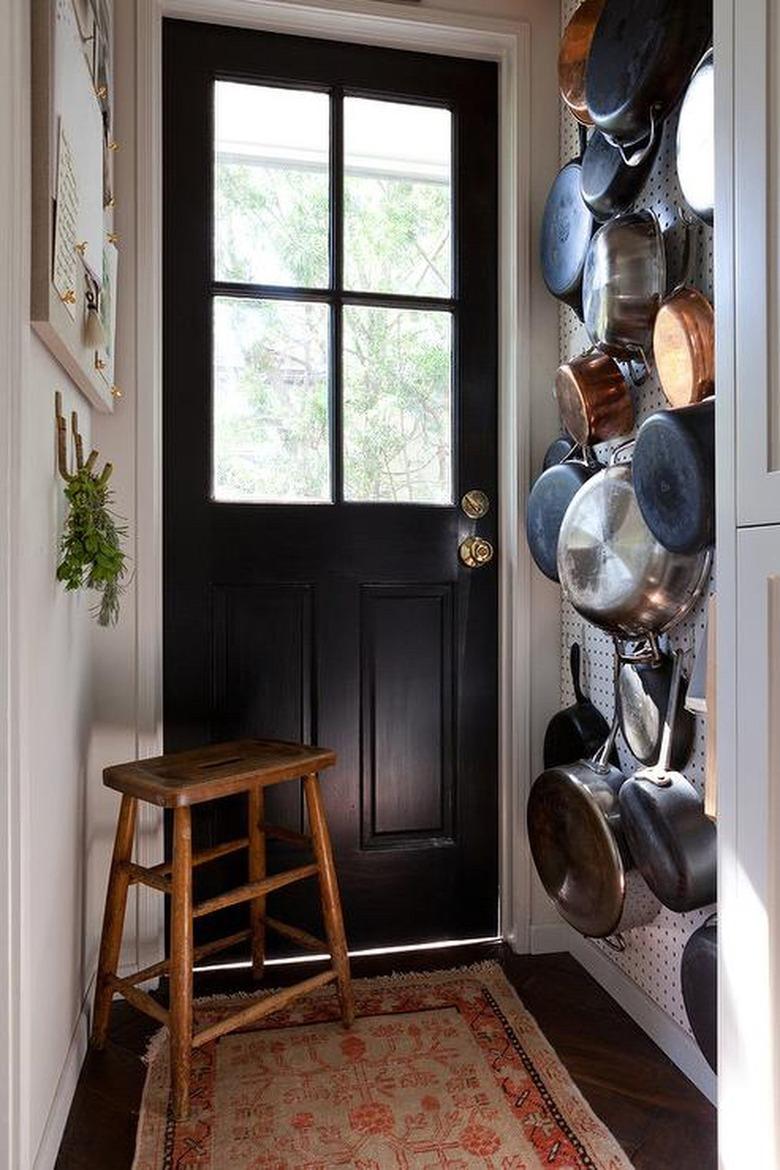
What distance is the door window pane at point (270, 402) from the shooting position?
1912mm

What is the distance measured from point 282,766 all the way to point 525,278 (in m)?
1.27

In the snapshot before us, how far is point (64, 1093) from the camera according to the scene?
1.39 metres

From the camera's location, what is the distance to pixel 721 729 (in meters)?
0.97

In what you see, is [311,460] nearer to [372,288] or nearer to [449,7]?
[372,288]

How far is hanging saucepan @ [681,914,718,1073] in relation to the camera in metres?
1.28

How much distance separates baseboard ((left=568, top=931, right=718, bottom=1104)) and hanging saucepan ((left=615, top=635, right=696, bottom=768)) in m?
0.50

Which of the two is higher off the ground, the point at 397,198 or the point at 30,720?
the point at 397,198

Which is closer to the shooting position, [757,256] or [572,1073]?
[757,256]

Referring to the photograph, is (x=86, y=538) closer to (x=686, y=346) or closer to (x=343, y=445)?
(x=343, y=445)

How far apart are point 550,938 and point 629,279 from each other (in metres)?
1.49

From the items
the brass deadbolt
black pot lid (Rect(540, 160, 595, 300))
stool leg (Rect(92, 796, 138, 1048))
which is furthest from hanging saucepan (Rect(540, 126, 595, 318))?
stool leg (Rect(92, 796, 138, 1048))

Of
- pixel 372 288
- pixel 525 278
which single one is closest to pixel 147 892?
pixel 372 288

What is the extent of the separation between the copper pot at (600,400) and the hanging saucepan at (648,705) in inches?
17.2

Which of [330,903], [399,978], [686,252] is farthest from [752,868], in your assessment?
[399,978]
